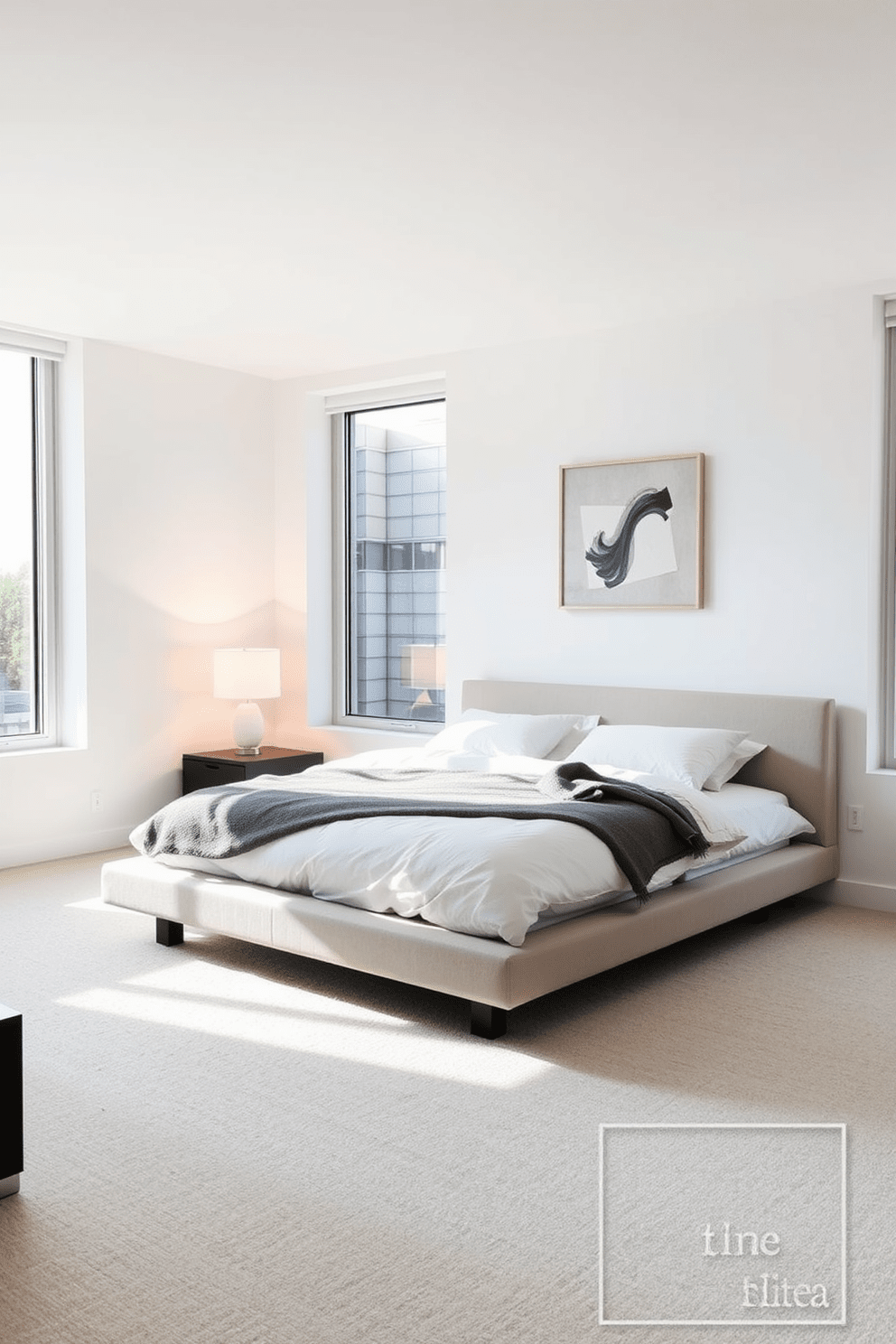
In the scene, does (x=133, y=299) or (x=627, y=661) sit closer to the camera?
(x=133, y=299)

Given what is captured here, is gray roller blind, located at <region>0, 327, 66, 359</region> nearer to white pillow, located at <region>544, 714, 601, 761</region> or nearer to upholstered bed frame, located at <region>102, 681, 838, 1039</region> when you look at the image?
upholstered bed frame, located at <region>102, 681, 838, 1039</region>

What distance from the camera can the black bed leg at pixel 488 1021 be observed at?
3.35 metres

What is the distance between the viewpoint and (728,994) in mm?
3805

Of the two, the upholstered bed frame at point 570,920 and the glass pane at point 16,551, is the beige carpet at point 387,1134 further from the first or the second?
the glass pane at point 16,551

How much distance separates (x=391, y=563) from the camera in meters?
6.88

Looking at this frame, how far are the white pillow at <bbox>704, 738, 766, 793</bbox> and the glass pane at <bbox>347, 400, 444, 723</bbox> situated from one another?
2035 millimetres

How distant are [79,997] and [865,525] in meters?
3.64

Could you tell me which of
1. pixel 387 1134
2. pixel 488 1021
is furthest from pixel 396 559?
pixel 387 1134

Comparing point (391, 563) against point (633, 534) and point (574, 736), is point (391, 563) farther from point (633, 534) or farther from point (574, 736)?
point (574, 736)

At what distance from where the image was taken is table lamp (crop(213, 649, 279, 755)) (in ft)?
20.7

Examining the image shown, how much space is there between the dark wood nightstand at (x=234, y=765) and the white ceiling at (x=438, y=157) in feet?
7.60

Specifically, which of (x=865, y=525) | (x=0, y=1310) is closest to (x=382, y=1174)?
(x=0, y=1310)

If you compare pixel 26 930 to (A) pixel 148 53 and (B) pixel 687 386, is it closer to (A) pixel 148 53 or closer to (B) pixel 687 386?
(A) pixel 148 53

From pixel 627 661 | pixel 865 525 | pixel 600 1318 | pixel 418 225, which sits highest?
pixel 418 225
